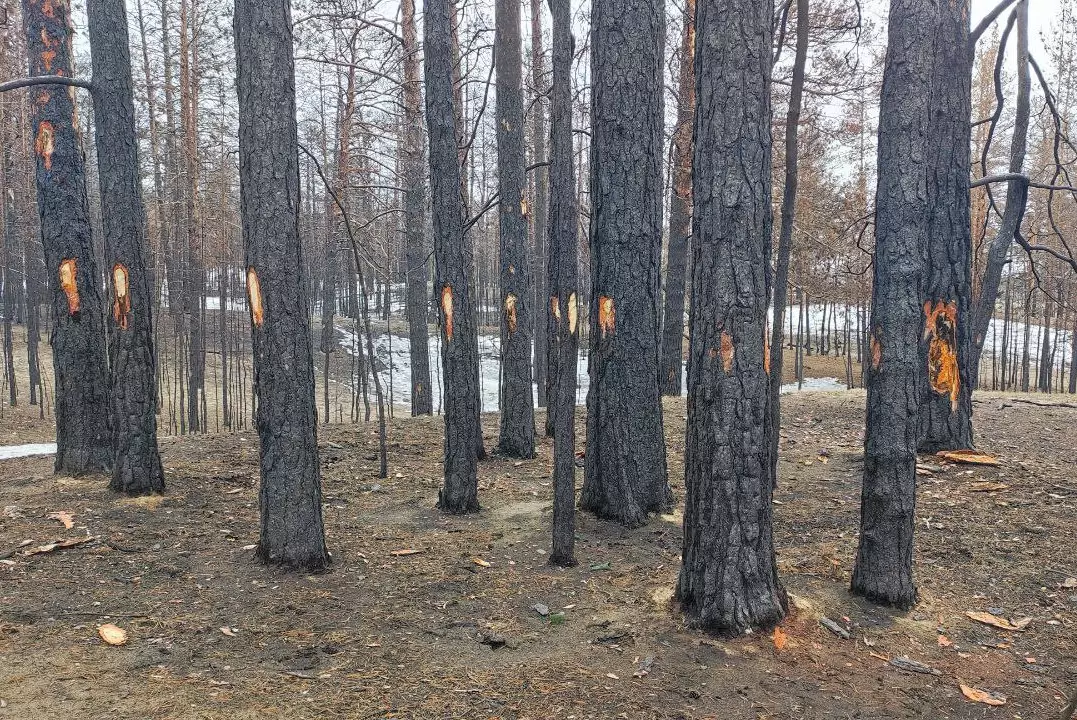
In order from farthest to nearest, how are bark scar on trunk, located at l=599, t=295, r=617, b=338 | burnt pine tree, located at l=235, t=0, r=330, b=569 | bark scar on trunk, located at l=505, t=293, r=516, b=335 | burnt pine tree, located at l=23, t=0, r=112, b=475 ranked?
bark scar on trunk, located at l=505, t=293, r=516, b=335
burnt pine tree, located at l=23, t=0, r=112, b=475
bark scar on trunk, located at l=599, t=295, r=617, b=338
burnt pine tree, located at l=235, t=0, r=330, b=569

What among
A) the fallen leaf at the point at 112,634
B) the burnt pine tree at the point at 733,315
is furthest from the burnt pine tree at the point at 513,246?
the fallen leaf at the point at 112,634

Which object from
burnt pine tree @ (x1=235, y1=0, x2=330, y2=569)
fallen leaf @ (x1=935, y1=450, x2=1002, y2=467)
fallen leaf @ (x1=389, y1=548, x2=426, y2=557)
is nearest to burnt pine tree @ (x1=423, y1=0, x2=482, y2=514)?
fallen leaf @ (x1=389, y1=548, x2=426, y2=557)

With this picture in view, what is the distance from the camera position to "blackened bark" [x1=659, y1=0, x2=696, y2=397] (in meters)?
11.2

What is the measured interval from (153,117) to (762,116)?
18.4 meters

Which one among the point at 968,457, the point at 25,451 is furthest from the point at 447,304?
the point at 25,451

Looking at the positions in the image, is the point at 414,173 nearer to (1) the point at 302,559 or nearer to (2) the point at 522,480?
(2) the point at 522,480

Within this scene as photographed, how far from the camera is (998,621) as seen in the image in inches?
138

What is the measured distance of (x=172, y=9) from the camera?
1522 cm

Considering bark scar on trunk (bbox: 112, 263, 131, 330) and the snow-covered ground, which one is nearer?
bark scar on trunk (bbox: 112, 263, 131, 330)

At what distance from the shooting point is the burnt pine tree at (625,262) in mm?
4883

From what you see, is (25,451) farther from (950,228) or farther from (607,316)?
(950,228)

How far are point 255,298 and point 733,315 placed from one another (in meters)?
2.90

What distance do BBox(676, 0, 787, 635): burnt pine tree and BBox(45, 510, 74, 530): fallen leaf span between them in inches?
177

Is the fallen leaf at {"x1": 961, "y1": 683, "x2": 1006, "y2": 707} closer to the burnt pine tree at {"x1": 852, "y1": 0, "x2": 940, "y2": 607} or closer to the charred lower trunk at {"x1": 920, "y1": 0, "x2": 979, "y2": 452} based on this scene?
the burnt pine tree at {"x1": 852, "y1": 0, "x2": 940, "y2": 607}
